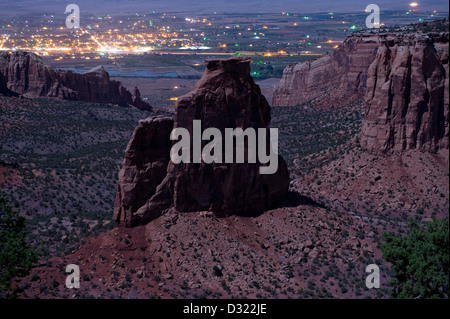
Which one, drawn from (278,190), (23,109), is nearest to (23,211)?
(278,190)

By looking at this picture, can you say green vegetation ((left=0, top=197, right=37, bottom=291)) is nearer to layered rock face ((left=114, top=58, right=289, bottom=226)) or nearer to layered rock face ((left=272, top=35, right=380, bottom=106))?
layered rock face ((left=114, top=58, right=289, bottom=226))

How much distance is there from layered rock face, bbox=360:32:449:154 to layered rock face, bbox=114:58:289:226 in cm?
1748

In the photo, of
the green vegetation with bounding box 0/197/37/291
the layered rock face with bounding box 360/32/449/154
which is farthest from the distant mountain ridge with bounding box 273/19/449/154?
the green vegetation with bounding box 0/197/37/291

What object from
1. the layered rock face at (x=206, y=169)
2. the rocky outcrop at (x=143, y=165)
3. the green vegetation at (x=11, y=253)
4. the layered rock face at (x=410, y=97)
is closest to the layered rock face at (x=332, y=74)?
the layered rock face at (x=410, y=97)

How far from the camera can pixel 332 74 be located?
108 meters

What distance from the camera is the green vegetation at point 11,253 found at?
107 feet

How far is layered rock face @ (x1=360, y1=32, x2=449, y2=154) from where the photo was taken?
55.3 metres

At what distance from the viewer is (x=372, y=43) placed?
92.8m

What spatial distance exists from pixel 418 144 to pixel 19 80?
79902 millimetres

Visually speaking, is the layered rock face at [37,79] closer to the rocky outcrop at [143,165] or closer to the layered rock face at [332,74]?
the layered rock face at [332,74]

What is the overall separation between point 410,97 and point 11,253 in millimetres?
38180

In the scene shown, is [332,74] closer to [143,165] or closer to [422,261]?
[143,165]

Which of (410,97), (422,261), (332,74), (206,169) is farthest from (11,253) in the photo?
(332,74)
